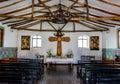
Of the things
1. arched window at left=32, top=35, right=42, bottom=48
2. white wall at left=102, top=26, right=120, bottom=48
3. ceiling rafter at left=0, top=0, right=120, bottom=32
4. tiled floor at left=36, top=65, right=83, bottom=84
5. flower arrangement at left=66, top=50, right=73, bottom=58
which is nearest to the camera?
tiled floor at left=36, top=65, right=83, bottom=84

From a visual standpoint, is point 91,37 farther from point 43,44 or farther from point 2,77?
point 2,77

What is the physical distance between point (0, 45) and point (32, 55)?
4.12m

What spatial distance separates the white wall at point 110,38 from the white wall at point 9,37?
24.1 ft

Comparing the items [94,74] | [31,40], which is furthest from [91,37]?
[94,74]

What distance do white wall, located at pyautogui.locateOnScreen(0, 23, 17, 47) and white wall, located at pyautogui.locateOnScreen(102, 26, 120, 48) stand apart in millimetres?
7356

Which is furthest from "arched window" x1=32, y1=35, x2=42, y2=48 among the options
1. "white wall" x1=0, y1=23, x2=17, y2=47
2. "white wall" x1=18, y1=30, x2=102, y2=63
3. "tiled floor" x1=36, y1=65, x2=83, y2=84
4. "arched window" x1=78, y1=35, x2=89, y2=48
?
"tiled floor" x1=36, y1=65, x2=83, y2=84

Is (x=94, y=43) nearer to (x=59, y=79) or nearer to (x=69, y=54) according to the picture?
(x=69, y=54)

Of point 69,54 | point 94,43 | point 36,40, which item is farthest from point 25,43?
point 94,43

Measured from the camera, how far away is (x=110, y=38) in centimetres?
1287

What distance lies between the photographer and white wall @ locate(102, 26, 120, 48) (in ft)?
39.6

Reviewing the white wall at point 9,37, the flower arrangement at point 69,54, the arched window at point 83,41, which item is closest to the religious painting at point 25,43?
the white wall at point 9,37

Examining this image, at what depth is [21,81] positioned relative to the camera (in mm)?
4746

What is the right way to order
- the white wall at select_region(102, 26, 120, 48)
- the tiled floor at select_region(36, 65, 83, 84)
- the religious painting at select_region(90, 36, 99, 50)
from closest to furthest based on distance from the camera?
the tiled floor at select_region(36, 65, 83, 84), the white wall at select_region(102, 26, 120, 48), the religious painting at select_region(90, 36, 99, 50)

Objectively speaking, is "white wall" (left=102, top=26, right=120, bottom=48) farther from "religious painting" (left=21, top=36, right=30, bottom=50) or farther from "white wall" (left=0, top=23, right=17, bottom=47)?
"white wall" (left=0, top=23, right=17, bottom=47)
